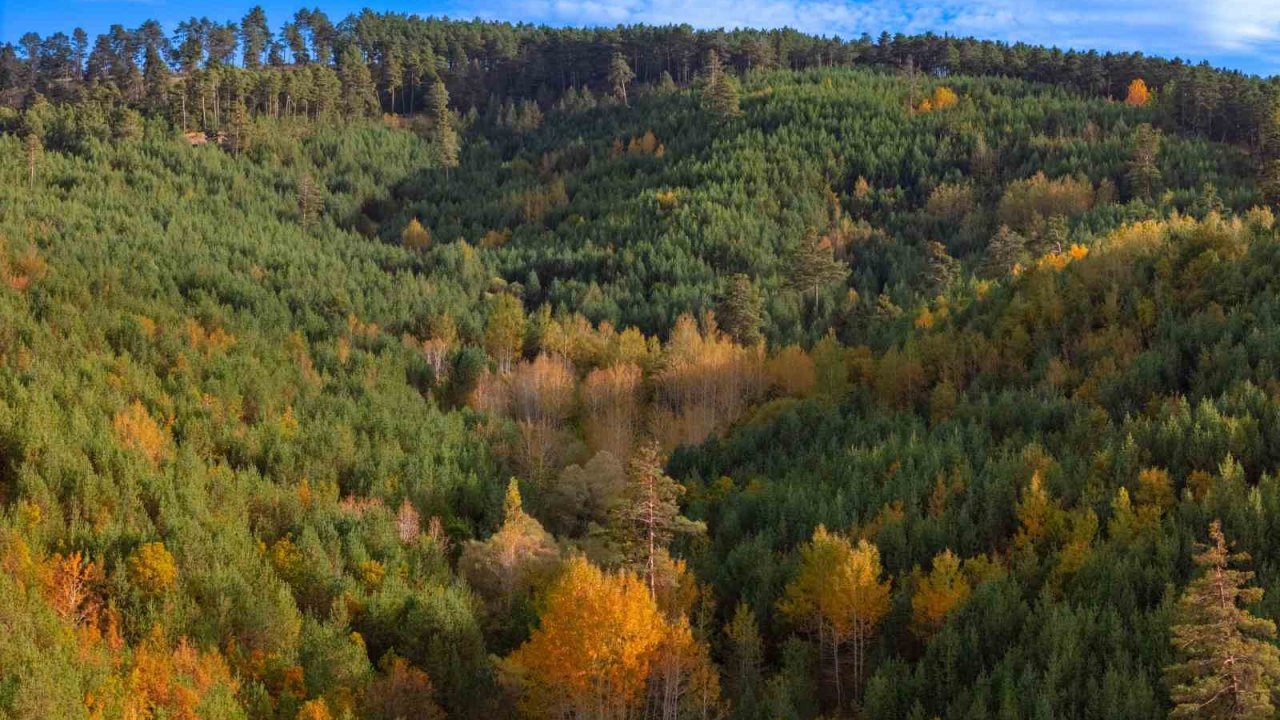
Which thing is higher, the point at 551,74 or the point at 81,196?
the point at 551,74

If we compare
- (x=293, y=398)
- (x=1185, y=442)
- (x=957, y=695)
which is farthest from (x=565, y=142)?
(x=957, y=695)

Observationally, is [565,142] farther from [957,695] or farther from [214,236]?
[957,695]

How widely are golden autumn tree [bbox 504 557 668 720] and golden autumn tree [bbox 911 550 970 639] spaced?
43.9ft

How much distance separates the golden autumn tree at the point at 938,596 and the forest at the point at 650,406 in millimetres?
176

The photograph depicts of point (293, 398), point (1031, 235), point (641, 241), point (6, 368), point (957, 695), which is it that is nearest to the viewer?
point (957, 695)

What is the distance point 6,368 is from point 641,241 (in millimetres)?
69168

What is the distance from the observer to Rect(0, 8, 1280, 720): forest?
1532 inches

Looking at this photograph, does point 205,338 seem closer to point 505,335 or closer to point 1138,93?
point 505,335

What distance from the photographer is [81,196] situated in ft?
322

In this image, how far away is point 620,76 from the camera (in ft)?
522

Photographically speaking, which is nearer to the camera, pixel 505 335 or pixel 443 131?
pixel 505 335

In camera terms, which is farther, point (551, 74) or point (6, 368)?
point (551, 74)

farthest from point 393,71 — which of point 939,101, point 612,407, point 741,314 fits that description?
point 612,407

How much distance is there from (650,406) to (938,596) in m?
43.1
